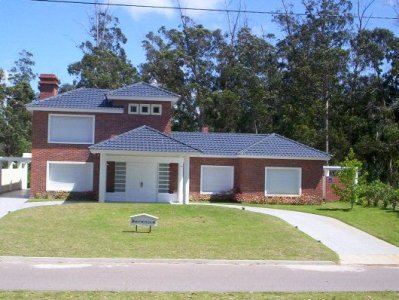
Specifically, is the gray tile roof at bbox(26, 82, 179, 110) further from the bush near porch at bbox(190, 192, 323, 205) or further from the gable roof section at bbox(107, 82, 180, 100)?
the bush near porch at bbox(190, 192, 323, 205)

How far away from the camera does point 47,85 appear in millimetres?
35312

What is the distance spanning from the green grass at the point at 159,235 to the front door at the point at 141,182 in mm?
6508

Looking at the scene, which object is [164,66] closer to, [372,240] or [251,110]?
[251,110]

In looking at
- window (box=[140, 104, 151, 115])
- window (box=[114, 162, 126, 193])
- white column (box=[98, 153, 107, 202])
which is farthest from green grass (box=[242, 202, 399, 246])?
window (box=[140, 104, 151, 115])

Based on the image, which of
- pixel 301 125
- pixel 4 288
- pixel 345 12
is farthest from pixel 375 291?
pixel 345 12

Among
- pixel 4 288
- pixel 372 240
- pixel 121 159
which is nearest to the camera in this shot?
pixel 4 288

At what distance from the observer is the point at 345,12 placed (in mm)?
56938

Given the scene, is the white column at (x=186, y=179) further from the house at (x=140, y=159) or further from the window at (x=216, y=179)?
the window at (x=216, y=179)

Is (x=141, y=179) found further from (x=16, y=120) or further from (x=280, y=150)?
(x=16, y=120)

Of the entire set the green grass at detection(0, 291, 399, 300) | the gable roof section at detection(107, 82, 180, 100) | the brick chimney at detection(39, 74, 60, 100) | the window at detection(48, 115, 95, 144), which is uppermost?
the brick chimney at detection(39, 74, 60, 100)

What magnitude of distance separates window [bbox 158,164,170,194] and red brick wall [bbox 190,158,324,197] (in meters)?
2.12

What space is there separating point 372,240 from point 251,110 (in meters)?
38.1

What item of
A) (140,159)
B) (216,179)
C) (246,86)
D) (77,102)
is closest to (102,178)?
(140,159)

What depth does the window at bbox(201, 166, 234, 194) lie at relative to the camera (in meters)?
33.8
